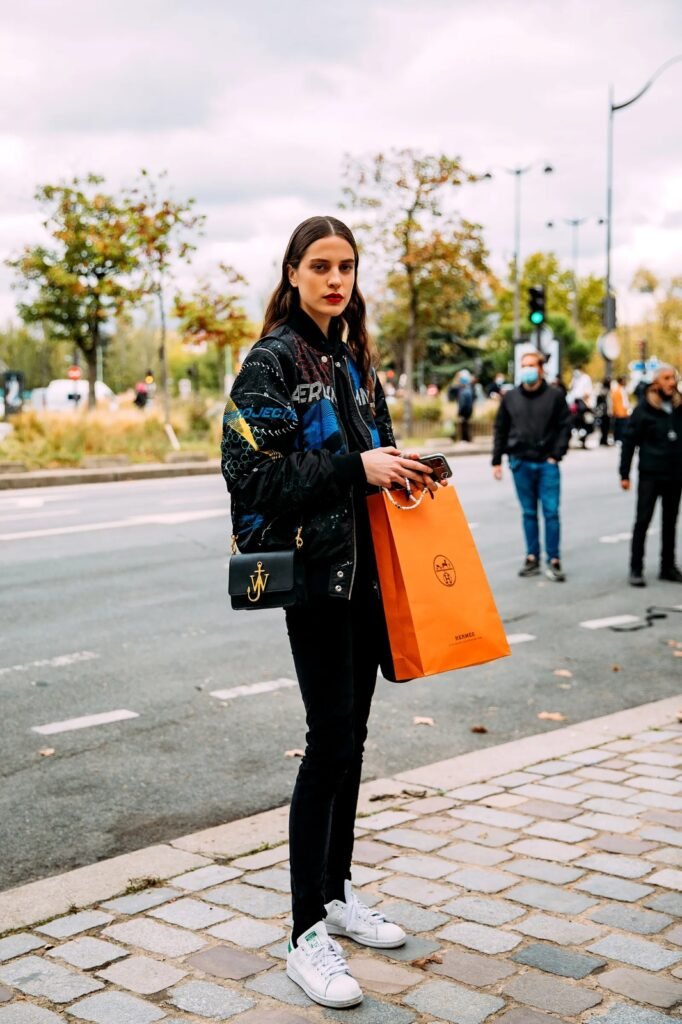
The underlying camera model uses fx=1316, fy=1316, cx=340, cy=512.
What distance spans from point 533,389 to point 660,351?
70501mm

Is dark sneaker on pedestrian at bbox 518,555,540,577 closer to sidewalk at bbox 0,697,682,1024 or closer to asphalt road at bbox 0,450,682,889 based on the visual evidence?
asphalt road at bbox 0,450,682,889

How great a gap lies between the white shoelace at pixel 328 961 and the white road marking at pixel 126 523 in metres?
10.5

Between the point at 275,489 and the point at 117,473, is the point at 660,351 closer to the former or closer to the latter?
the point at 117,473

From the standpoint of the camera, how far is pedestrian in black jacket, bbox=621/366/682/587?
10945 millimetres

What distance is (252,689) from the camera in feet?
23.0

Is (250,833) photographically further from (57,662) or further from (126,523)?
(126,523)

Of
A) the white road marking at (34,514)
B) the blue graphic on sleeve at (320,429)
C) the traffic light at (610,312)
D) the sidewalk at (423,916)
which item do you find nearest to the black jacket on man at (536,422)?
the sidewalk at (423,916)

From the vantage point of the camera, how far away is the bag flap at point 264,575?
3164mm

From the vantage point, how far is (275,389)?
3.21 m

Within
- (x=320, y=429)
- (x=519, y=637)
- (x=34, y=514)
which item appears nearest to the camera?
(x=320, y=429)

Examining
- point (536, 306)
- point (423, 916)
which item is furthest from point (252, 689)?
point (536, 306)

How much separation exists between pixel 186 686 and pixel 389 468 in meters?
4.09

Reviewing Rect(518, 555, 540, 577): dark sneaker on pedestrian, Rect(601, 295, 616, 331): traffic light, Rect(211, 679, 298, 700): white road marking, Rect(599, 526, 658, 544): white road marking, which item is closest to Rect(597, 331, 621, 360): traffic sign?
Rect(601, 295, 616, 331): traffic light

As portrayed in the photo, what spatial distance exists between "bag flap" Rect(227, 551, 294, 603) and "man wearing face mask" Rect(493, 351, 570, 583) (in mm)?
8037
